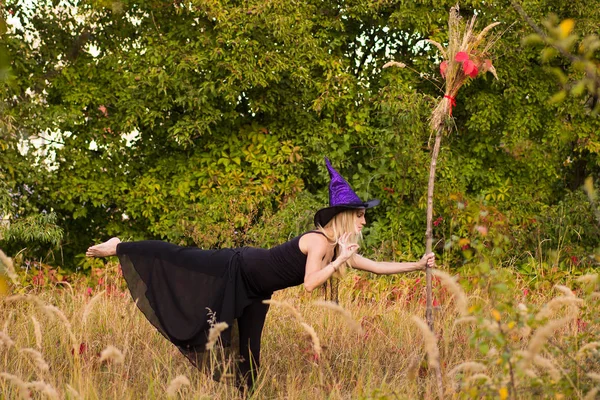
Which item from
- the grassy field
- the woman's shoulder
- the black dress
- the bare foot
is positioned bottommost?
the grassy field

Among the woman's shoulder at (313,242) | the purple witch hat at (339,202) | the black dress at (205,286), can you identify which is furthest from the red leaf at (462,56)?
the black dress at (205,286)

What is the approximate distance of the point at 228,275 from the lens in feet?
14.0

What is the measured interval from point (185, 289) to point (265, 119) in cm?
458

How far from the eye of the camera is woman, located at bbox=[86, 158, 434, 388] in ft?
13.8

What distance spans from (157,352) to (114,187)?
163 inches

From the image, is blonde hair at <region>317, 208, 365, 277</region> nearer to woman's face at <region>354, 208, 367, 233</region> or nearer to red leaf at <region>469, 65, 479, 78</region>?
woman's face at <region>354, 208, 367, 233</region>

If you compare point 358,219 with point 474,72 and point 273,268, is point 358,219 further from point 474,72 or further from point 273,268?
point 474,72

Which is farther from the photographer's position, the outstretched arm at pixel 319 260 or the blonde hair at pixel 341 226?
the blonde hair at pixel 341 226

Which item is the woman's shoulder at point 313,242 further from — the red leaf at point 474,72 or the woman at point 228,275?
the red leaf at point 474,72

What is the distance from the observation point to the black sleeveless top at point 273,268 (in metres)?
4.21

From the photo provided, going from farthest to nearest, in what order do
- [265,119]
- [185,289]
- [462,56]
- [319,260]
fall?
1. [265,119]
2. [185,289]
3. [319,260]
4. [462,56]

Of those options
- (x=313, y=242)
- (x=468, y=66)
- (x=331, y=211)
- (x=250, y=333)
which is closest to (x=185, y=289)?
(x=250, y=333)

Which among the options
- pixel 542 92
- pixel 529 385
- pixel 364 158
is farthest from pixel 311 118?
pixel 529 385

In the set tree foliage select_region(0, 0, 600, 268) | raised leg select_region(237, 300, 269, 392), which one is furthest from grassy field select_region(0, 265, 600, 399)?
tree foliage select_region(0, 0, 600, 268)
